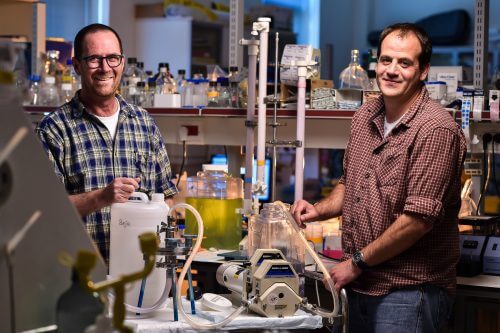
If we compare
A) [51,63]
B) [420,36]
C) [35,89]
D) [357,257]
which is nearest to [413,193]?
[357,257]

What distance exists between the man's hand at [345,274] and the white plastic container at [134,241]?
566 millimetres

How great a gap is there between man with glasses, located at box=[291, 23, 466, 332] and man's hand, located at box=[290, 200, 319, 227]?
0.14m

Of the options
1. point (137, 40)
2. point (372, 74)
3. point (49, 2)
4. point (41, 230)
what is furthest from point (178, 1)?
point (41, 230)

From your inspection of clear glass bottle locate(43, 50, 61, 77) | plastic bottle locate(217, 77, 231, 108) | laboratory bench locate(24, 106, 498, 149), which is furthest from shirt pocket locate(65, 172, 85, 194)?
clear glass bottle locate(43, 50, 61, 77)

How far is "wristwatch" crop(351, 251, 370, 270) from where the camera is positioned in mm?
2627

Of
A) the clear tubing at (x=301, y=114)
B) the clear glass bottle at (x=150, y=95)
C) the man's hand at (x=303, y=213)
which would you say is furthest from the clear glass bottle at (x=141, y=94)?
the man's hand at (x=303, y=213)

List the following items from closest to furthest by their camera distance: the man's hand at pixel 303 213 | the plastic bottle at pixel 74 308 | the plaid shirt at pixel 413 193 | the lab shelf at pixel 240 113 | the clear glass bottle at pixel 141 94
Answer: the plastic bottle at pixel 74 308
the plaid shirt at pixel 413 193
the man's hand at pixel 303 213
the lab shelf at pixel 240 113
the clear glass bottle at pixel 141 94

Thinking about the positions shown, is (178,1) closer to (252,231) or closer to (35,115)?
(35,115)

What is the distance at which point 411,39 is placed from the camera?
8.89ft

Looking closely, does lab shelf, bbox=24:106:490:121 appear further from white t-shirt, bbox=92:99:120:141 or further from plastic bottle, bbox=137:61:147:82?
white t-shirt, bbox=92:99:120:141

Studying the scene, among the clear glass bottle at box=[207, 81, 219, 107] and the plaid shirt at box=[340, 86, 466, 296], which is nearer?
the plaid shirt at box=[340, 86, 466, 296]

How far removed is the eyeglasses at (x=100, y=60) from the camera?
3.09 metres

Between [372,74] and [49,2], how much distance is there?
A: 14.6ft

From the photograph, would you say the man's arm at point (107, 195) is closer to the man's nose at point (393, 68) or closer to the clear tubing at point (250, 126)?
the man's nose at point (393, 68)
